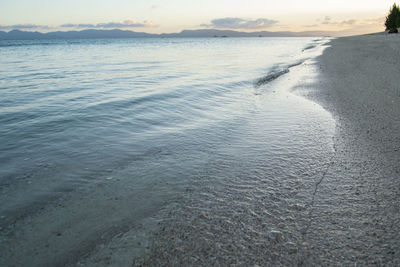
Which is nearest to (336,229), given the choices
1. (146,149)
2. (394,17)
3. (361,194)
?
(361,194)

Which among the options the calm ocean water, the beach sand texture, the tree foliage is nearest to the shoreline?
the beach sand texture

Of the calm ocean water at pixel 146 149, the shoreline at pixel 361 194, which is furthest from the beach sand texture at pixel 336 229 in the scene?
the calm ocean water at pixel 146 149

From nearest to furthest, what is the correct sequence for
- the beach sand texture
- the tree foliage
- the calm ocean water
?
the beach sand texture, the calm ocean water, the tree foliage

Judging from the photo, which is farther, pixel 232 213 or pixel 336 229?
pixel 232 213

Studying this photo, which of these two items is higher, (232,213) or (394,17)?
(394,17)

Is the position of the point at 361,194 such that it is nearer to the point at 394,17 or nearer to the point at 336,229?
the point at 336,229

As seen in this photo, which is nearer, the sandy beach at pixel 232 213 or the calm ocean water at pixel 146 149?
the sandy beach at pixel 232 213

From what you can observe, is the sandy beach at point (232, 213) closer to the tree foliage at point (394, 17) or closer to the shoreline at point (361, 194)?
the shoreline at point (361, 194)

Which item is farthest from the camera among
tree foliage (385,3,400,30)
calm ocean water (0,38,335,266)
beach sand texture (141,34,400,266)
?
tree foliage (385,3,400,30)

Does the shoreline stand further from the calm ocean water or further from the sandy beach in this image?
the calm ocean water

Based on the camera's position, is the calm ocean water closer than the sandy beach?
No

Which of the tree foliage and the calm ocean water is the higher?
the tree foliage

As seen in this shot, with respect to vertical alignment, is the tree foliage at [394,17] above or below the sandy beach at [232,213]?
above

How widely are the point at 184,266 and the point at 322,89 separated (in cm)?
1087
